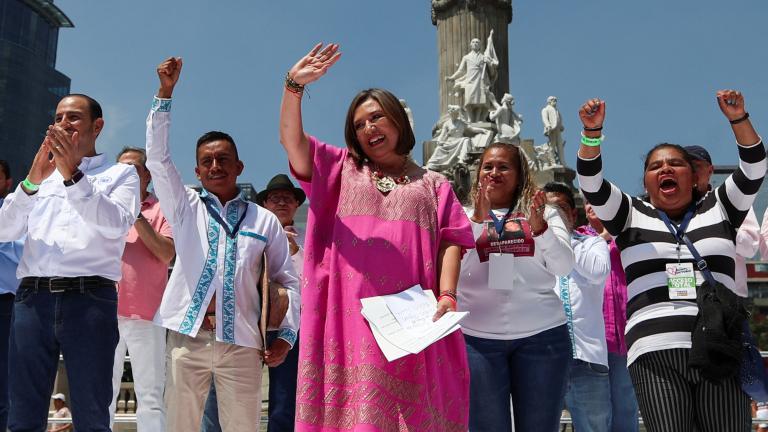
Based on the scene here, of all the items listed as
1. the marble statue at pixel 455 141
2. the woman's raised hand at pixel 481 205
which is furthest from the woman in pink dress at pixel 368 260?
the marble statue at pixel 455 141

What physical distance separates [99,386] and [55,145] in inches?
40.0

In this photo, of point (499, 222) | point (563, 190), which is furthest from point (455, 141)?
point (499, 222)

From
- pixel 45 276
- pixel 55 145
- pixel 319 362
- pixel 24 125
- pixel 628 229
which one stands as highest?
pixel 24 125

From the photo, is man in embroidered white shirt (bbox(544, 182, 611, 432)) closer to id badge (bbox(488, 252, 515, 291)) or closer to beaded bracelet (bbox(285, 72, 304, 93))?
id badge (bbox(488, 252, 515, 291))

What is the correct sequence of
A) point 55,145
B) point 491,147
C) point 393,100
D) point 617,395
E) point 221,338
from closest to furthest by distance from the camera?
point 393,100, point 55,145, point 221,338, point 491,147, point 617,395

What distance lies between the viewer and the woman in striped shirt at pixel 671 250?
2996mm

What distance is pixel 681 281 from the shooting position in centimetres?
312

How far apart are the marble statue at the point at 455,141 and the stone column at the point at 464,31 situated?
977 mm

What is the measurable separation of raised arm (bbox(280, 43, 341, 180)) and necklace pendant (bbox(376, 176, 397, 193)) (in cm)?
28

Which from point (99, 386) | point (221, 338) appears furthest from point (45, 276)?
point (221, 338)

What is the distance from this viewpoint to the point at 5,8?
210 ft

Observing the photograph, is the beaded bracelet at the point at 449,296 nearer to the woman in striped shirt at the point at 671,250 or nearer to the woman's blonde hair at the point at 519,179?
the woman in striped shirt at the point at 671,250

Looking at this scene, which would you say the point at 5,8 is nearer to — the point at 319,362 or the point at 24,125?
the point at 24,125

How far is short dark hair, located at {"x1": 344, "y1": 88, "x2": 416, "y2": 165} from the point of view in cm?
302
